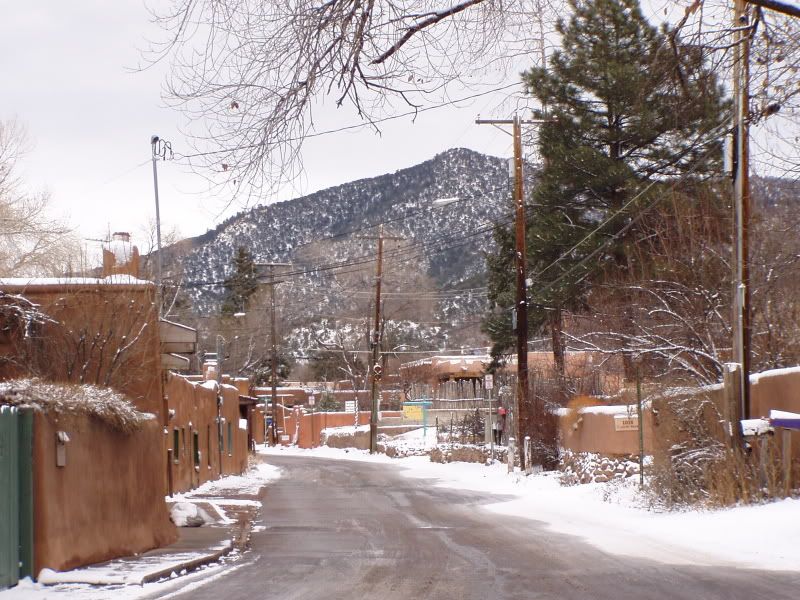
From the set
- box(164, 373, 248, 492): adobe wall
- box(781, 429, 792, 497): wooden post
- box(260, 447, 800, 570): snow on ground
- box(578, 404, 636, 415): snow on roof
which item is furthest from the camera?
box(164, 373, 248, 492): adobe wall

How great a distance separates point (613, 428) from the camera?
26688 millimetres

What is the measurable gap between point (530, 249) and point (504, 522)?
72.7 feet

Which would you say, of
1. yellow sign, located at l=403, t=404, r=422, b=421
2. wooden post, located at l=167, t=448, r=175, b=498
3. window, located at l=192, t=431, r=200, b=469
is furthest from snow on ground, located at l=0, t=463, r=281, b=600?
yellow sign, located at l=403, t=404, r=422, b=421

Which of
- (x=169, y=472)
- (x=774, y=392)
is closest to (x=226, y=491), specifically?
(x=169, y=472)

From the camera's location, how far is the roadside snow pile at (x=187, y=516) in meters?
19.0

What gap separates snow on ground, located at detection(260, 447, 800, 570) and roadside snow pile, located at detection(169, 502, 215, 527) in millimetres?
6205

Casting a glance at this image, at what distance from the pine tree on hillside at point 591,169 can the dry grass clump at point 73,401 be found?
9.63 m

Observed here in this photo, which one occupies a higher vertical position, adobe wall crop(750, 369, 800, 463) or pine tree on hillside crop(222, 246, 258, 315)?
pine tree on hillside crop(222, 246, 258, 315)

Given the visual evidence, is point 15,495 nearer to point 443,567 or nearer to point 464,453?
point 443,567

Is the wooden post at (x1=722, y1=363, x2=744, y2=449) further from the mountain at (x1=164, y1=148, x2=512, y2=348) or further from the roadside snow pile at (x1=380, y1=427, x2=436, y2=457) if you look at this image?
the roadside snow pile at (x1=380, y1=427, x2=436, y2=457)

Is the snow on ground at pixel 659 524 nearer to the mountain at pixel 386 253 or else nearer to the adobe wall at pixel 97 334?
the adobe wall at pixel 97 334

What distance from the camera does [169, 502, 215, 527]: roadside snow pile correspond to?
62.4 ft

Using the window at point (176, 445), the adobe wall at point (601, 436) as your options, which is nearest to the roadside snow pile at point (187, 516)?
the window at point (176, 445)

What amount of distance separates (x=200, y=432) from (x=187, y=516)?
13.1 m
